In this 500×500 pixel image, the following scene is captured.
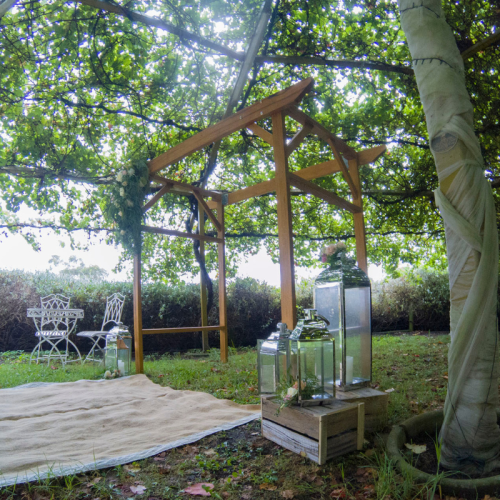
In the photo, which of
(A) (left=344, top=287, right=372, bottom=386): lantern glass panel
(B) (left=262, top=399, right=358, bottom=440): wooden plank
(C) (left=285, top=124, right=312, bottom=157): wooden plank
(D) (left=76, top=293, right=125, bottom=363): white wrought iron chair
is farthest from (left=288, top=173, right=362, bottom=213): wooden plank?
(D) (left=76, top=293, right=125, bottom=363): white wrought iron chair

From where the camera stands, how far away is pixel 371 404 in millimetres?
2518

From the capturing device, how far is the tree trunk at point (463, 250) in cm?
193

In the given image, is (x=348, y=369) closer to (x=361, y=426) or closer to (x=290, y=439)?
(x=361, y=426)

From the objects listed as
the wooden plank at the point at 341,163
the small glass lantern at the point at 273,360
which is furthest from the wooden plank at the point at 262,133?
the small glass lantern at the point at 273,360

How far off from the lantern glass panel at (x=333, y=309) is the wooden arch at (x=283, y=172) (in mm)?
365

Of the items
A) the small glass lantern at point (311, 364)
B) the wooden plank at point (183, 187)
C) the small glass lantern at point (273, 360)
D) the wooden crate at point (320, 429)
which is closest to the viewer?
the wooden crate at point (320, 429)

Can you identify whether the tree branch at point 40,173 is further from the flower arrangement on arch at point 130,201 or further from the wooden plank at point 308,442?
the wooden plank at point 308,442

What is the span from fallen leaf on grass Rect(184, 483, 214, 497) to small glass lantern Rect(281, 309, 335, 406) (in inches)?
Result: 25.7

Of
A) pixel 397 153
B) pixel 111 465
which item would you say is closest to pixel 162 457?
pixel 111 465

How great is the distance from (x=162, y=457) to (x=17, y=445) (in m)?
0.90

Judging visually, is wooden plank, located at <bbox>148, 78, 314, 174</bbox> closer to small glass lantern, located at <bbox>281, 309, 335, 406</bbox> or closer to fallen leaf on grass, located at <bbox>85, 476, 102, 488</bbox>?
small glass lantern, located at <bbox>281, 309, 335, 406</bbox>

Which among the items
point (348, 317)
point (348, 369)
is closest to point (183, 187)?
point (348, 317)

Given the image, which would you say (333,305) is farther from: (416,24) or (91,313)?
(91,313)

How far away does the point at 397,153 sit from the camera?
302 inches
